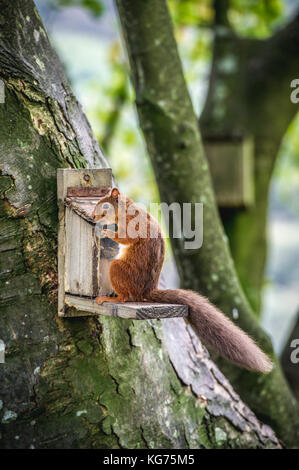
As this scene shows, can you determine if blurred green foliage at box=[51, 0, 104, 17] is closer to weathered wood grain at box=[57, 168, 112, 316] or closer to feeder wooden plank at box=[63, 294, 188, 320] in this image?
weathered wood grain at box=[57, 168, 112, 316]

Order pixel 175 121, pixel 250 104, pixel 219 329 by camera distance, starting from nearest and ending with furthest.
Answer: pixel 219 329, pixel 175 121, pixel 250 104

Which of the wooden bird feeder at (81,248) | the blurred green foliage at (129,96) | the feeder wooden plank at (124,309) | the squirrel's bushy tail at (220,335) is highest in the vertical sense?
the blurred green foliage at (129,96)

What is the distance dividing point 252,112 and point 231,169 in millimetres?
608

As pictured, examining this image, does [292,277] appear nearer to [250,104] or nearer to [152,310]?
[250,104]

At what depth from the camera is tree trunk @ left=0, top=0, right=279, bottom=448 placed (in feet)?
5.74

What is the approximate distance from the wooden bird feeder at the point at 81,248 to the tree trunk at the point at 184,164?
88 cm

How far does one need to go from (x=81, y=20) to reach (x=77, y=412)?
27.5ft

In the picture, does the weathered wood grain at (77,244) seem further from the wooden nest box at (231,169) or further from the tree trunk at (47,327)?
the wooden nest box at (231,169)

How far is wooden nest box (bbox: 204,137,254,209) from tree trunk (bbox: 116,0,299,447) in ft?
5.44

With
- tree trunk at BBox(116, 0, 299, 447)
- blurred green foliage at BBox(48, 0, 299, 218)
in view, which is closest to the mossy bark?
tree trunk at BBox(116, 0, 299, 447)

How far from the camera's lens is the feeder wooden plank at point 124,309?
149cm

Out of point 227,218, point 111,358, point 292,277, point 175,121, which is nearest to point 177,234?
point 175,121

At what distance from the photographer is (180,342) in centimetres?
216

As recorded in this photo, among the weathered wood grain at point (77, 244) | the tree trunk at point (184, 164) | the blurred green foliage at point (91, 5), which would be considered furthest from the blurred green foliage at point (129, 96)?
the weathered wood grain at point (77, 244)
